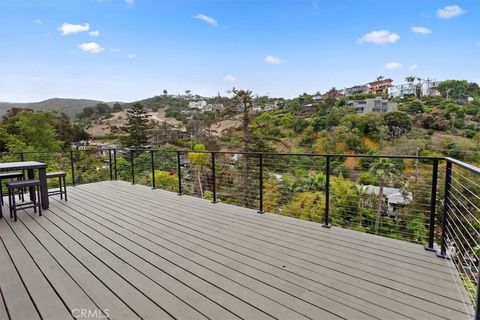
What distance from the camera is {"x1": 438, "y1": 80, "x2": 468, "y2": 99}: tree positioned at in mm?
32281

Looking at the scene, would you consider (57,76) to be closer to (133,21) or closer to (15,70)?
(15,70)

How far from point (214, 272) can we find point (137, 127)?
2885 cm

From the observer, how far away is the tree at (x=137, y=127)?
28.0 m

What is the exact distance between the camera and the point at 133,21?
9203 mm

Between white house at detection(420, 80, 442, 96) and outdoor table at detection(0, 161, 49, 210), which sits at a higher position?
white house at detection(420, 80, 442, 96)

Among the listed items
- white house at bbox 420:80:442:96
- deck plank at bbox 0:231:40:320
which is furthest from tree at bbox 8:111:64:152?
white house at bbox 420:80:442:96

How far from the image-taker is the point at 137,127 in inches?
1120

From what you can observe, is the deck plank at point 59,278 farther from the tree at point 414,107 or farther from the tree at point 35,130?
the tree at point 414,107

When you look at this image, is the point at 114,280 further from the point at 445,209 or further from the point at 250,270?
the point at 445,209

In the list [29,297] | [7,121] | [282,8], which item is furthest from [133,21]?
[7,121]

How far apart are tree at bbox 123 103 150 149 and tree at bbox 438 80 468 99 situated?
35.7 m

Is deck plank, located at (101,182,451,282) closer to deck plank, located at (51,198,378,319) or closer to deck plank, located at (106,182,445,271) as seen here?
deck plank, located at (106,182,445,271)

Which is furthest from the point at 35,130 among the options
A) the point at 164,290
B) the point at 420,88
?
the point at 420,88

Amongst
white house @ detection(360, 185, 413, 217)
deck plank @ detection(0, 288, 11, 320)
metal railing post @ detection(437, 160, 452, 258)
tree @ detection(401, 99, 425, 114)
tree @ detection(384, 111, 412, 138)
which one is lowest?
white house @ detection(360, 185, 413, 217)
